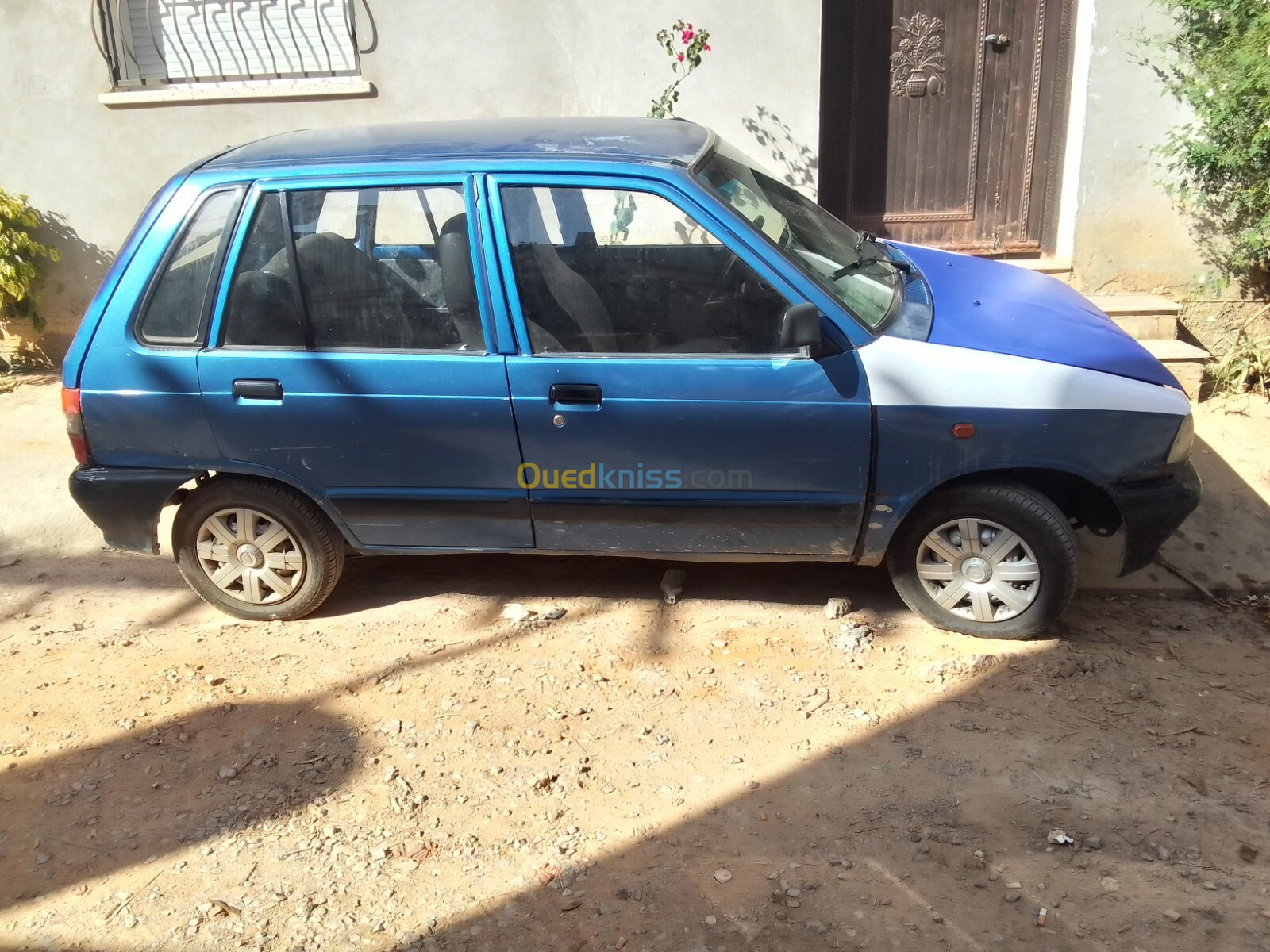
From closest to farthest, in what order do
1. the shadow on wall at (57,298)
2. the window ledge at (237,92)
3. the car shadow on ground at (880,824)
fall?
the car shadow on ground at (880,824) < the window ledge at (237,92) < the shadow on wall at (57,298)

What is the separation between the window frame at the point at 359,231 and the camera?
3.92 meters

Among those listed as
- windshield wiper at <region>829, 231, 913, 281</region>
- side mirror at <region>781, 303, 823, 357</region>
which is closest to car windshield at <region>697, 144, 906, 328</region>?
windshield wiper at <region>829, 231, 913, 281</region>

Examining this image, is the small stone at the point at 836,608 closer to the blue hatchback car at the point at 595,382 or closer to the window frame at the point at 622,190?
the blue hatchback car at the point at 595,382

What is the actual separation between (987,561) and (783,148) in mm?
4063

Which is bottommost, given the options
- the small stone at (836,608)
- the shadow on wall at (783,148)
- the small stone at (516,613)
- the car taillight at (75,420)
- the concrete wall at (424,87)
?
the small stone at (516,613)

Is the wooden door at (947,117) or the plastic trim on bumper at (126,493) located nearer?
the plastic trim on bumper at (126,493)

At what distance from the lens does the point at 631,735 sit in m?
3.71

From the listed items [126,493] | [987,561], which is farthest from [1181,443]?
[126,493]

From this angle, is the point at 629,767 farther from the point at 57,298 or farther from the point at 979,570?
the point at 57,298

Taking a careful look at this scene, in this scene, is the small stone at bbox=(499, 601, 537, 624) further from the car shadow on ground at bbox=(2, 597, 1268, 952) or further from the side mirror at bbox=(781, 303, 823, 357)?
the side mirror at bbox=(781, 303, 823, 357)

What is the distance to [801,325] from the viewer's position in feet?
11.9

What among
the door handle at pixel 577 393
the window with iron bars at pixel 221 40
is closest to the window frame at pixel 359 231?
the door handle at pixel 577 393

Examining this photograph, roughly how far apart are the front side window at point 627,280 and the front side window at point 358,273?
0.89ft

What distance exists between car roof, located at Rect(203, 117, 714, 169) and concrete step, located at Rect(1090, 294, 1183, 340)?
11.5ft
